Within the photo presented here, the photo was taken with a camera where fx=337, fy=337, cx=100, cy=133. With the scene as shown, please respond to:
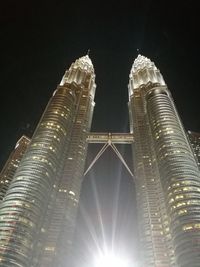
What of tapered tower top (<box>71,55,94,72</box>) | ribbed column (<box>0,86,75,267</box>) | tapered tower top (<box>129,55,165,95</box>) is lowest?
ribbed column (<box>0,86,75,267</box>)

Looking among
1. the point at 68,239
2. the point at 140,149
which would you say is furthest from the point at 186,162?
the point at 68,239

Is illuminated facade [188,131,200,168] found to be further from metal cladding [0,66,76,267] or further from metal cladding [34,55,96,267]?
metal cladding [0,66,76,267]

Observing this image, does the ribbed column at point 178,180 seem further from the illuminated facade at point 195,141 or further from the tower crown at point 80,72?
the tower crown at point 80,72

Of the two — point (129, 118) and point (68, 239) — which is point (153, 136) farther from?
point (68, 239)

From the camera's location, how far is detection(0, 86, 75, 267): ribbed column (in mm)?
62969

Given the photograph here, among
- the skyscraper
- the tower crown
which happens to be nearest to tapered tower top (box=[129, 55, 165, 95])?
the tower crown

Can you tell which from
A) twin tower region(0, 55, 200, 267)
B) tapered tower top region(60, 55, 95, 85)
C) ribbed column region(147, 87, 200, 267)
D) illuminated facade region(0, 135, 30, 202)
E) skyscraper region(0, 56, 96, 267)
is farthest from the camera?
tapered tower top region(60, 55, 95, 85)

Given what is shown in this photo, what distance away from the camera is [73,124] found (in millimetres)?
103000

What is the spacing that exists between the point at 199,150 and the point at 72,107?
41.8 m

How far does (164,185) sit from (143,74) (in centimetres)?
6166

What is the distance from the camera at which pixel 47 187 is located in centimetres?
7631

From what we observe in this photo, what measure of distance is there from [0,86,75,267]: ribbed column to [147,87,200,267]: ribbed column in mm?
25683

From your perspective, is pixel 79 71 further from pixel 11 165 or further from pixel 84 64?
pixel 11 165

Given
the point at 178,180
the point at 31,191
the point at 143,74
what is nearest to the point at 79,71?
the point at 143,74
